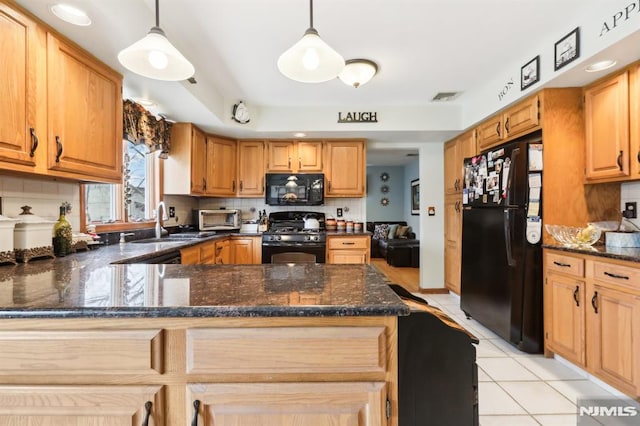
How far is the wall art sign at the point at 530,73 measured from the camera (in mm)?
2363

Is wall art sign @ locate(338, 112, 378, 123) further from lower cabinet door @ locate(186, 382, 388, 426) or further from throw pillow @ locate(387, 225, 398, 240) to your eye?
throw pillow @ locate(387, 225, 398, 240)

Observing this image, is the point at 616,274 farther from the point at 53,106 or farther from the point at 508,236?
the point at 53,106

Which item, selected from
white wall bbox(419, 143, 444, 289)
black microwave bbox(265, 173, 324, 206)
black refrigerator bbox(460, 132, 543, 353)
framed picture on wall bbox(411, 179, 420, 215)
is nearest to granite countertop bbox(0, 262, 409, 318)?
black refrigerator bbox(460, 132, 543, 353)

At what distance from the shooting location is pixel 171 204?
3.62 m

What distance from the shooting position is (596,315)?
1.91 m

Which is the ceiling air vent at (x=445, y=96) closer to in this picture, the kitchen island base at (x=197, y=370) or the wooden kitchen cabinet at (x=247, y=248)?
the wooden kitchen cabinet at (x=247, y=248)

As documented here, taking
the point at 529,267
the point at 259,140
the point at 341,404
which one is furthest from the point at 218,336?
the point at 259,140

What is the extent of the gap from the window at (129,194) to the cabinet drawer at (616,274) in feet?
11.4

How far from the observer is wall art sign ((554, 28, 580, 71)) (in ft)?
6.55

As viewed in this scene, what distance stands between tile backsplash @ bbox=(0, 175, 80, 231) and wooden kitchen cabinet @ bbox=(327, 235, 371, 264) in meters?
2.40

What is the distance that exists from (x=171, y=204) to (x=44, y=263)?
2094 millimetres

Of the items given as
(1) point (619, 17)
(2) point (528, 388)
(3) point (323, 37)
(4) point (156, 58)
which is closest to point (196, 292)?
(4) point (156, 58)

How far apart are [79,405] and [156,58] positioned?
123 centimetres

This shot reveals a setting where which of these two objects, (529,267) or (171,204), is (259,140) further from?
(529,267)
